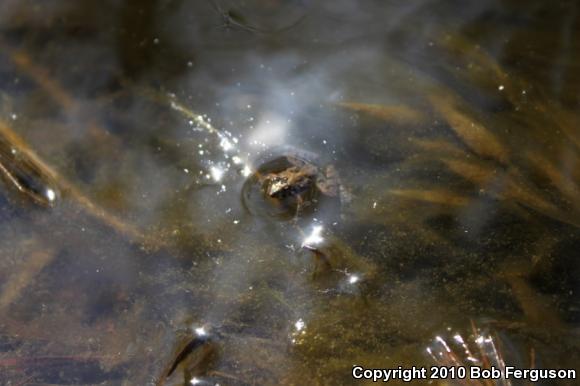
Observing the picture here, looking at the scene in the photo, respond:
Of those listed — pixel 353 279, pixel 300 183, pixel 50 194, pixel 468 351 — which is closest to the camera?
pixel 468 351

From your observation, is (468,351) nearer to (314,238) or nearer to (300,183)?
(314,238)

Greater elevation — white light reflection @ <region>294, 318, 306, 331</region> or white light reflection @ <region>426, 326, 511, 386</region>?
white light reflection @ <region>294, 318, 306, 331</region>

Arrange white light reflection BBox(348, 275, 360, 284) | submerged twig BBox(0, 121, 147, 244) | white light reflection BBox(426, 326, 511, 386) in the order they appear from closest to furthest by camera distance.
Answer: white light reflection BBox(426, 326, 511, 386), white light reflection BBox(348, 275, 360, 284), submerged twig BBox(0, 121, 147, 244)

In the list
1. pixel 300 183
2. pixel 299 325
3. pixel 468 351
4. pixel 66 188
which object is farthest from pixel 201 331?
pixel 468 351

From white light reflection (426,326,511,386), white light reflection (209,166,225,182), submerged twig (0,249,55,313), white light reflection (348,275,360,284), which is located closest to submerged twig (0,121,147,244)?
submerged twig (0,249,55,313)

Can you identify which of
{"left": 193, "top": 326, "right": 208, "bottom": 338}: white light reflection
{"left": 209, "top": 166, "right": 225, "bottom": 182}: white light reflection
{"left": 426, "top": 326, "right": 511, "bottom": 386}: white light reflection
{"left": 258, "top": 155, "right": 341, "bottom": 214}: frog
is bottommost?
{"left": 426, "top": 326, "right": 511, "bottom": 386}: white light reflection

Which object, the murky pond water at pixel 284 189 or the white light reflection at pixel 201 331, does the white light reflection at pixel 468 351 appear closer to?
the murky pond water at pixel 284 189

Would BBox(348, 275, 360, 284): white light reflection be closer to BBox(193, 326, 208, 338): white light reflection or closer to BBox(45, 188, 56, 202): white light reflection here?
BBox(193, 326, 208, 338): white light reflection

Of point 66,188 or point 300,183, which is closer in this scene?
point 300,183

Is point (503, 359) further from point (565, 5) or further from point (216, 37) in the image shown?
point (216, 37)
